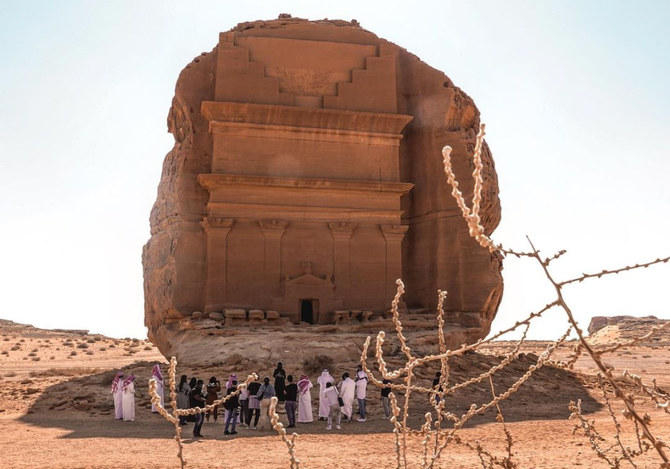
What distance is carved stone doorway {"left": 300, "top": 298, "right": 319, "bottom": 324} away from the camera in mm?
25062

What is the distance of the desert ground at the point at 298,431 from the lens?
36.2 ft

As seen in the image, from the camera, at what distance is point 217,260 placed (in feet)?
81.1

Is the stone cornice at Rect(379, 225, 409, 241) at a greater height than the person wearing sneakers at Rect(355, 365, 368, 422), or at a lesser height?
greater

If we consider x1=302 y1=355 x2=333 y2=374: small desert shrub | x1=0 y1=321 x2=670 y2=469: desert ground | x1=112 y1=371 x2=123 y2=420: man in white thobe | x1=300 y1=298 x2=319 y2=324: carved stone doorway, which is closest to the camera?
x1=0 y1=321 x2=670 y2=469: desert ground

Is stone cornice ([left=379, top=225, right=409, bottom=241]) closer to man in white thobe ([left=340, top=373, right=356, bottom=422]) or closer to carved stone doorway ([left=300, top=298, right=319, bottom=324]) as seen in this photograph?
carved stone doorway ([left=300, top=298, right=319, bottom=324])

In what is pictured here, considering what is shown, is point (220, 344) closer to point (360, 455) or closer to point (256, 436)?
point (256, 436)

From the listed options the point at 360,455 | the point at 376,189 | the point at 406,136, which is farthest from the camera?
the point at 406,136

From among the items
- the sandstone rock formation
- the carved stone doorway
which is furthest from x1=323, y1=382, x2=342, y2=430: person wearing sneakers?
the carved stone doorway

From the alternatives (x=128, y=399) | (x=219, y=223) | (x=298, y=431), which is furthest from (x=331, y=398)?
(x=219, y=223)

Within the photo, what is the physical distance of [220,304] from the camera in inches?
958

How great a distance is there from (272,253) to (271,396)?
10484 mm

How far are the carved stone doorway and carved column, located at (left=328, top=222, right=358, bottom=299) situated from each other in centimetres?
107

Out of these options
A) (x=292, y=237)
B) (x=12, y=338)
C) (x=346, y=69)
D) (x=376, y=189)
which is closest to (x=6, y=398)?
(x=292, y=237)

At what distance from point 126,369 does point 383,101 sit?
45.5ft
